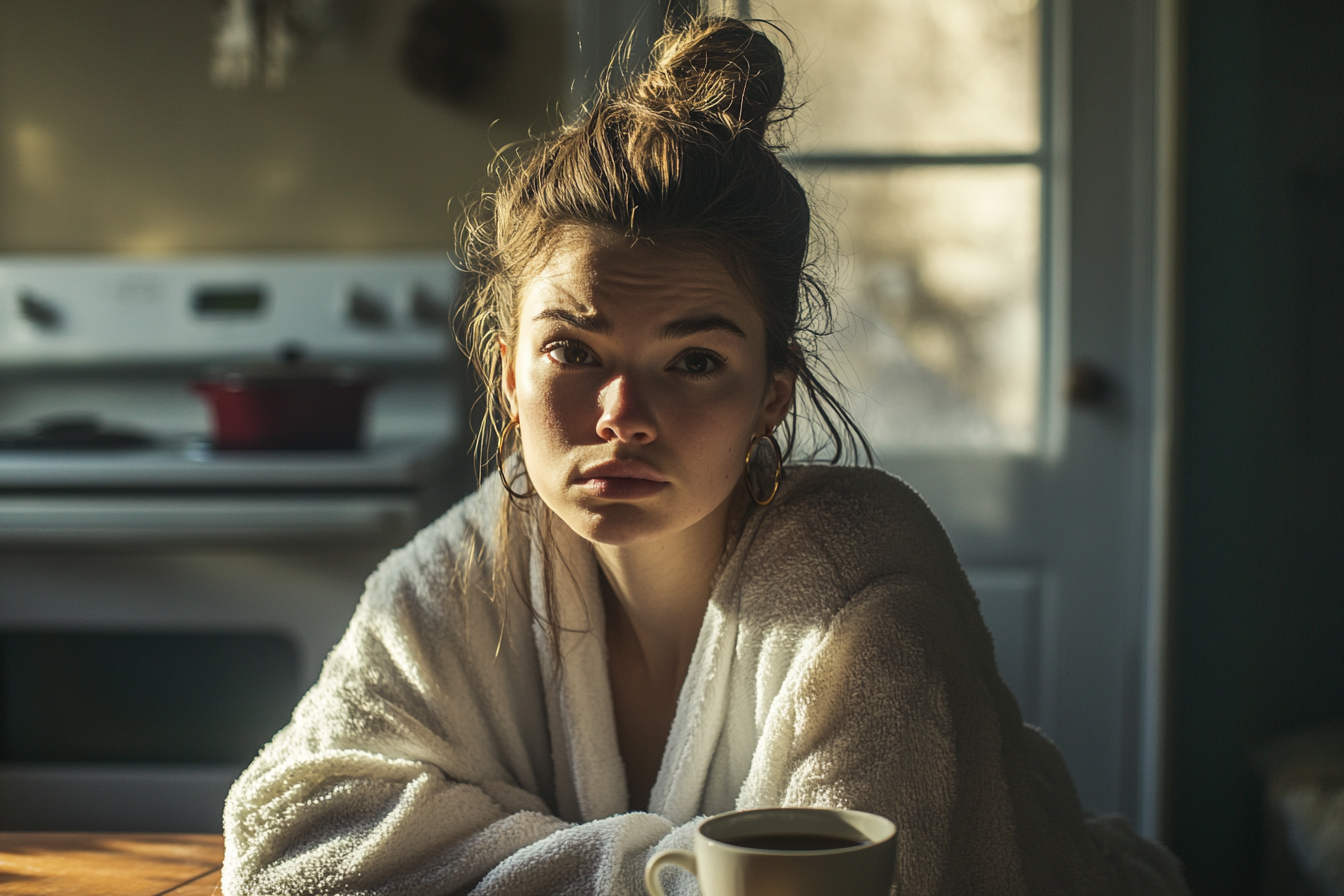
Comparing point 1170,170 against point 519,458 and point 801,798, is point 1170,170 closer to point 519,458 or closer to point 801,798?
point 519,458

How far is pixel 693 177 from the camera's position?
2.41 feet

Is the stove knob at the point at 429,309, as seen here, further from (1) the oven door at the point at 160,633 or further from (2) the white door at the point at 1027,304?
(2) the white door at the point at 1027,304

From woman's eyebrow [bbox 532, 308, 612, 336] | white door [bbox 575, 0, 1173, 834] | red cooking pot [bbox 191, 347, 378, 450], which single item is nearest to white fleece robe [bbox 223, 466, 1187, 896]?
woman's eyebrow [bbox 532, 308, 612, 336]

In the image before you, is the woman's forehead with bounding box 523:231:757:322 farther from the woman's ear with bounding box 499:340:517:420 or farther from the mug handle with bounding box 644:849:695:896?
the mug handle with bounding box 644:849:695:896

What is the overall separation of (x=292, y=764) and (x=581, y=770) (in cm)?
23

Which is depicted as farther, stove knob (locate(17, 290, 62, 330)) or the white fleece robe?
stove knob (locate(17, 290, 62, 330))

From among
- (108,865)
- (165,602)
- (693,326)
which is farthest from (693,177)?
(165,602)

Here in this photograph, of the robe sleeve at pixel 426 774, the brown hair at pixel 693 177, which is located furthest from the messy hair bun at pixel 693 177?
the robe sleeve at pixel 426 774

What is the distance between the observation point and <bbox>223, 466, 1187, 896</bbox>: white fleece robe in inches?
26.0

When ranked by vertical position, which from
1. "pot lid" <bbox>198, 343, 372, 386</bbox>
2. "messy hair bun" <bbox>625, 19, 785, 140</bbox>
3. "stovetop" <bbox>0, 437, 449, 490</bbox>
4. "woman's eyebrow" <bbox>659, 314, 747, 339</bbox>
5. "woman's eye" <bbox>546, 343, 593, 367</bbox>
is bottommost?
"stovetop" <bbox>0, 437, 449, 490</bbox>

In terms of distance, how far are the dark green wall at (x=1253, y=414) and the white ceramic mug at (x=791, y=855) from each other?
1629mm

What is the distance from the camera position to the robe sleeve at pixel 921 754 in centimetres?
65

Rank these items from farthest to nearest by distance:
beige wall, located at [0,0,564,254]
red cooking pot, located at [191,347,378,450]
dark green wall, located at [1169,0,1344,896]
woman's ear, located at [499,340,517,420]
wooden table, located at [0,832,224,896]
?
beige wall, located at [0,0,564,254] < dark green wall, located at [1169,0,1344,896] < red cooking pot, located at [191,347,378,450] < woman's ear, located at [499,340,517,420] < wooden table, located at [0,832,224,896]

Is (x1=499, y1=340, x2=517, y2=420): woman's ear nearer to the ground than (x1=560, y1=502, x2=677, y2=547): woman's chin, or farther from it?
farther from it
